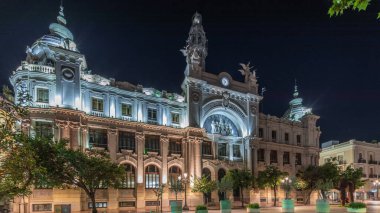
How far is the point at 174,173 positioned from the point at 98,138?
1281 cm

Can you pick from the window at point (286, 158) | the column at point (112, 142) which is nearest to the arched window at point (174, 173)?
Answer: the column at point (112, 142)

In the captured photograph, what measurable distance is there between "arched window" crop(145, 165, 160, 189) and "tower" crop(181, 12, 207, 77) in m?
15.2

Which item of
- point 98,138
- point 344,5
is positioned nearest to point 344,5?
point 344,5

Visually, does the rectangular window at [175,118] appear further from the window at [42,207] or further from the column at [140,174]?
the window at [42,207]

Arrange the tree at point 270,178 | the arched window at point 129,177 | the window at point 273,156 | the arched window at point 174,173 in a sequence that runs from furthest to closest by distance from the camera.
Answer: the window at point 273,156 < the tree at point 270,178 < the arched window at point 174,173 < the arched window at point 129,177

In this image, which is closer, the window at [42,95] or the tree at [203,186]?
the window at [42,95]

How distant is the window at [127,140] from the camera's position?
164 ft

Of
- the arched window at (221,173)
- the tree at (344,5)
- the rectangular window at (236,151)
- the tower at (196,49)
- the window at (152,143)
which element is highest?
the tower at (196,49)

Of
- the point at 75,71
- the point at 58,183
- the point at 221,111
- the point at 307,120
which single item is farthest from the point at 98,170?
the point at 307,120

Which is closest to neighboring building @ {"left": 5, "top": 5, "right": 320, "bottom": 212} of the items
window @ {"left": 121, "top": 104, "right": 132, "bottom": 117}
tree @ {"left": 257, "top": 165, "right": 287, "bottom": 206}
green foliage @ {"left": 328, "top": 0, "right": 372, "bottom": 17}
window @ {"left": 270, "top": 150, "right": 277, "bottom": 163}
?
window @ {"left": 121, "top": 104, "right": 132, "bottom": 117}

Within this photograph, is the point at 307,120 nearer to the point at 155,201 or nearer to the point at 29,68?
the point at 155,201

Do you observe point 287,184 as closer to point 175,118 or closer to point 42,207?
point 175,118

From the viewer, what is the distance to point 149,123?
174 ft

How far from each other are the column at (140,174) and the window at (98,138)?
4643mm
